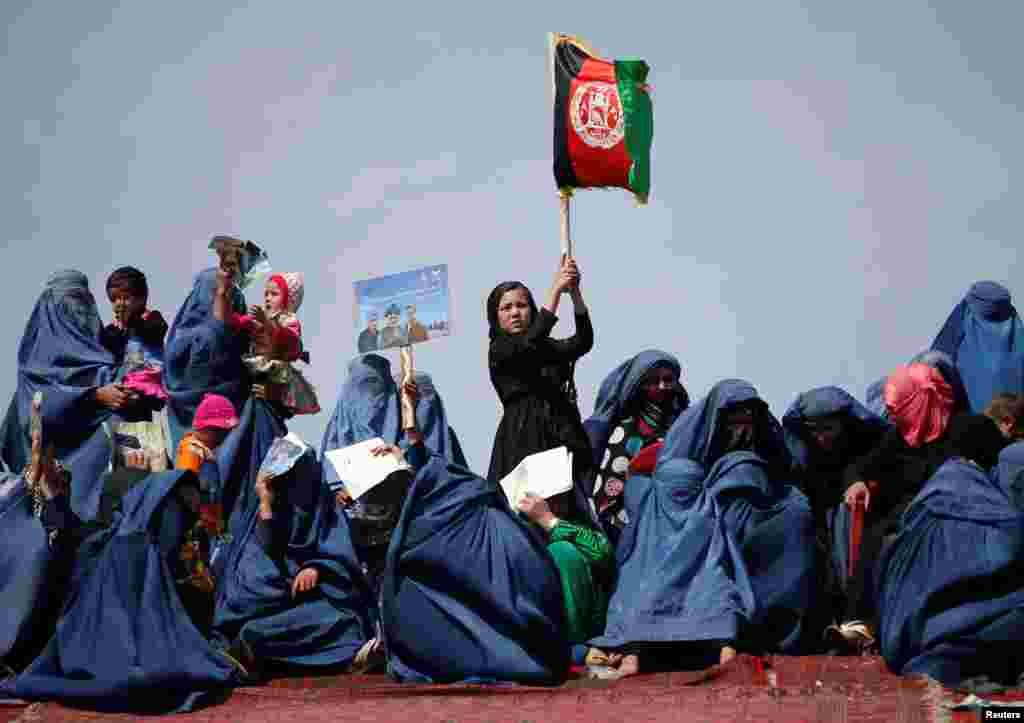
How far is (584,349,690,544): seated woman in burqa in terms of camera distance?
10969 mm

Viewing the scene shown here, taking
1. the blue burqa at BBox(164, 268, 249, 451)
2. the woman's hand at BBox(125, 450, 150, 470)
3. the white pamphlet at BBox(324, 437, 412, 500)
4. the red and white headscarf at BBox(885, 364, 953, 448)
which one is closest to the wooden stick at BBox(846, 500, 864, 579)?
the red and white headscarf at BBox(885, 364, 953, 448)

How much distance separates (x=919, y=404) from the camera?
9883 millimetres

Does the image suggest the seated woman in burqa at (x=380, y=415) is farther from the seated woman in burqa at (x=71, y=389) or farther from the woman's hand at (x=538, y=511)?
the woman's hand at (x=538, y=511)

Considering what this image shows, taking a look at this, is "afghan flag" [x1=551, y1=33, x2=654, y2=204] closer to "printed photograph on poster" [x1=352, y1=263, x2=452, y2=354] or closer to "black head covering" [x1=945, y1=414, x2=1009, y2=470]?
"printed photograph on poster" [x1=352, y1=263, x2=452, y2=354]

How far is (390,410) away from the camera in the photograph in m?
12.1

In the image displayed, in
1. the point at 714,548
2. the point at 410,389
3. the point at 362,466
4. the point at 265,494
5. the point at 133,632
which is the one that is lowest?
the point at 133,632

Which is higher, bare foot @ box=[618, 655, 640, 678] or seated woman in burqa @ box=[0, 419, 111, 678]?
seated woman in burqa @ box=[0, 419, 111, 678]

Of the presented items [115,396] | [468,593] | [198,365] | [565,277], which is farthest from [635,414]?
[115,396]

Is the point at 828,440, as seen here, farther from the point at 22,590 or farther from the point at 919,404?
the point at 22,590

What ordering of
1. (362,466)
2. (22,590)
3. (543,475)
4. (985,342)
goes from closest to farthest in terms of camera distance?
(22,590) < (543,475) < (362,466) < (985,342)

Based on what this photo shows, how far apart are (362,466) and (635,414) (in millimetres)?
1470

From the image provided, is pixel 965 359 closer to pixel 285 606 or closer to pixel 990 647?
pixel 990 647

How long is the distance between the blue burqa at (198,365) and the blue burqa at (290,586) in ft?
3.90

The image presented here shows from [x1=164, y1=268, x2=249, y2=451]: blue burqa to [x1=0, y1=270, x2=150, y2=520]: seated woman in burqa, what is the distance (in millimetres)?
249
